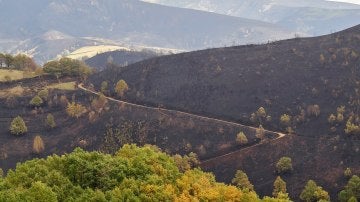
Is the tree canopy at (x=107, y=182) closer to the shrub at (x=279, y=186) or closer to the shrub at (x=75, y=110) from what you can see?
the shrub at (x=279, y=186)

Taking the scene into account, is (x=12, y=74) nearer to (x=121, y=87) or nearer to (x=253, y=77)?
(x=121, y=87)

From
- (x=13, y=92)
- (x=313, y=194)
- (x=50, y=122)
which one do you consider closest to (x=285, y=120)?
(x=313, y=194)

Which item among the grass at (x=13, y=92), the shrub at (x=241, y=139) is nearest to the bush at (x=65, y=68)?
the grass at (x=13, y=92)

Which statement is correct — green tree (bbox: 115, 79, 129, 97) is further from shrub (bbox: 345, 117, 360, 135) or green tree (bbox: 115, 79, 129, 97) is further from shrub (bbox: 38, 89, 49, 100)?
shrub (bbox: 345, 117, 360, 135)

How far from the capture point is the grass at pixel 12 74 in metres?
184

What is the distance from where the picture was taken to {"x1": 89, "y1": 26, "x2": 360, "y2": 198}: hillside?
12262 centimetres

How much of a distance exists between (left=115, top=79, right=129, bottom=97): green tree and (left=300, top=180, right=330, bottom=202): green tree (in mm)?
85518

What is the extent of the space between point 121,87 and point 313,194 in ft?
293

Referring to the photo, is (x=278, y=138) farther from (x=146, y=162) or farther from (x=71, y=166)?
(x=71, y=166)

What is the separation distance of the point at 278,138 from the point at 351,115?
2155 cm

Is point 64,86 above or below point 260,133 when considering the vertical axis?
above

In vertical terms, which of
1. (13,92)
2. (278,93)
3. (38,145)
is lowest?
(38,145)

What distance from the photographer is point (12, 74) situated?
190 metres

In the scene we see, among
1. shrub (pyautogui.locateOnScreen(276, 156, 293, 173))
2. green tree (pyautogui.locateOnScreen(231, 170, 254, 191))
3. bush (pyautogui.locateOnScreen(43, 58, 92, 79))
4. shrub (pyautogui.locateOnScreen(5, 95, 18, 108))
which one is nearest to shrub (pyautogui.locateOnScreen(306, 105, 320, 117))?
shrub (pyautogui.locateOnScreen(276, 156, 293, 173))
